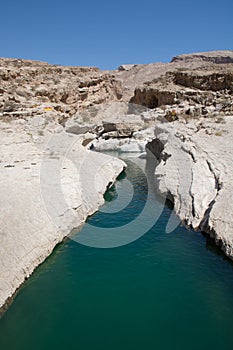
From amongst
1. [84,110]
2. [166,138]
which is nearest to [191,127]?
[166,138]

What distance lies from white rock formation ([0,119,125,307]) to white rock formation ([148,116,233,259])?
9.37 feet

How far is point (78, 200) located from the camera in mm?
10117

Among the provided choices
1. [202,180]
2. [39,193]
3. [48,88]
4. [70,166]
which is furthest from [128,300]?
[48,88]

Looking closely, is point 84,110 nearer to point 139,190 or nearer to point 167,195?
point 139,190

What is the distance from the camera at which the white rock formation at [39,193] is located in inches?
269

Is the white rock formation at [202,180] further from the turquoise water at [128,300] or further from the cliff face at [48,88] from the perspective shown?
the cliff face at [48,88]

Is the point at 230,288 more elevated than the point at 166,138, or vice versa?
the point at 166,138

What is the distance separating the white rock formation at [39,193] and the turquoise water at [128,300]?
504 millimetres

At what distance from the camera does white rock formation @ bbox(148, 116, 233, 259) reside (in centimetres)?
801

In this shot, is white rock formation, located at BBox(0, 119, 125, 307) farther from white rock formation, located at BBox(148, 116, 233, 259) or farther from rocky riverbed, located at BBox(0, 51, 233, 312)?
white rock formation, located at BBox(148, 116, 233, 259)

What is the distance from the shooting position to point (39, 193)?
8961 mm

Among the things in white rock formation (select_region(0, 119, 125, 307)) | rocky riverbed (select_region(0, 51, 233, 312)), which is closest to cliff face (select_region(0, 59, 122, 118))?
rocky riverbed (select_region(0, 51, 233, 312))

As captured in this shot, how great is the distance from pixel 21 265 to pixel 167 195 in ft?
21.7

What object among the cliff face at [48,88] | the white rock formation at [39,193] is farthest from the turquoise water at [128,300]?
the cliff face at [48,88]
